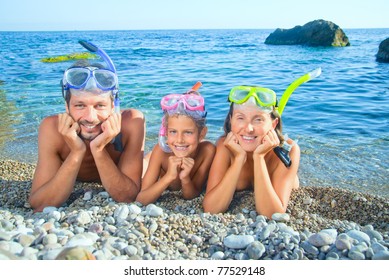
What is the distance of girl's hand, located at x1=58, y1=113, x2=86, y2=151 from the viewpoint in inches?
166

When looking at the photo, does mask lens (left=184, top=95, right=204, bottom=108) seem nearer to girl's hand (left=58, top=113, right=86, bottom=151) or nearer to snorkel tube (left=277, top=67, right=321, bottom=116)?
snorkel tube (left=277, top=67, right=321, bottom=116)

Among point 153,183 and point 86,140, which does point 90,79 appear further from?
point 153,183

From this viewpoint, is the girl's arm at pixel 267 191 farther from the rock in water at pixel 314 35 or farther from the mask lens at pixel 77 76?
the rock in water at pixel 314 35

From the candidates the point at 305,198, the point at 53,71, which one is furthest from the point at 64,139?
the point at 53,71

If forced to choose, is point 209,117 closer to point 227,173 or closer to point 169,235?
point 227,173

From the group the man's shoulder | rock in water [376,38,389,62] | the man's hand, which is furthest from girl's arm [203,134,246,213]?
rock in water [376,38,389,62]

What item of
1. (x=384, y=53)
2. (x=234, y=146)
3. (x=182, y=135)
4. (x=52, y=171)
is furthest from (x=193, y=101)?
(x=384, y=53)

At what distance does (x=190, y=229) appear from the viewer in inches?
149

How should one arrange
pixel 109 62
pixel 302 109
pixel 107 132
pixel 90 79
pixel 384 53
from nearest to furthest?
pixel 107 132, pixel 90 79, pixel 109 62, pixel 302 109, pixel 384 53

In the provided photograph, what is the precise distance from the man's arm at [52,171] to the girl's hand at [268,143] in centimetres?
187

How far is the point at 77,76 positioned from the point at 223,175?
1.93m

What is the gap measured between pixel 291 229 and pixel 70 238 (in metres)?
1.98

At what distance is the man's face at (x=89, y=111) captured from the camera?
4328 millimetres

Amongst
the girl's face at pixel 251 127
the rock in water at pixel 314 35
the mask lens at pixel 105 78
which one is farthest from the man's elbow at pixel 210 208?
the rock in water at pixel 314 35
